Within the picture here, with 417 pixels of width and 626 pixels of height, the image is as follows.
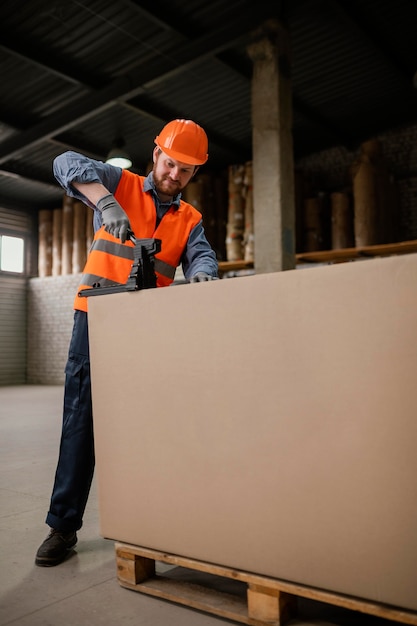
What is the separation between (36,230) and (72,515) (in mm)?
12301

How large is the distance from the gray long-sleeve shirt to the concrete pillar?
11.6 ft

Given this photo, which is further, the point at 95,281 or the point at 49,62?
the point at 49,62

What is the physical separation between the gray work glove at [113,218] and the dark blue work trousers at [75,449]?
1.51 feet

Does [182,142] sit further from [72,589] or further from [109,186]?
[72,589]

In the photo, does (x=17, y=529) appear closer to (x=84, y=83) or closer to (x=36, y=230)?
(x=84, y=83)

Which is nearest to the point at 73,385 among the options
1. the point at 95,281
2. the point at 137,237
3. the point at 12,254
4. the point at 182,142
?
the point at 95,281

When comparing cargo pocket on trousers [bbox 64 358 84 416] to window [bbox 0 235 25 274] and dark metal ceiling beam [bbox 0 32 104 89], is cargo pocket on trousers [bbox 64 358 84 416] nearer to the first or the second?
dark metal ceiling beam [bbox 0 32 104 89]

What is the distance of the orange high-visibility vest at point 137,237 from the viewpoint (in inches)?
83.8

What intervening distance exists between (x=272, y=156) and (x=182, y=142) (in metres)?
3.96

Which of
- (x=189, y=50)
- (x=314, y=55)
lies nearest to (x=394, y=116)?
(x=314, y=55)

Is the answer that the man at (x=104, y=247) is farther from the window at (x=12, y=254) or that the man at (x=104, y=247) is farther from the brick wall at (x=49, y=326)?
the window at (x=12, y=254)

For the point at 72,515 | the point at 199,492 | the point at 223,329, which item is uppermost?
the point at 223,329

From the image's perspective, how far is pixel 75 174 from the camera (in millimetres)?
2043

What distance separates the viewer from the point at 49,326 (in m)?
12.8
